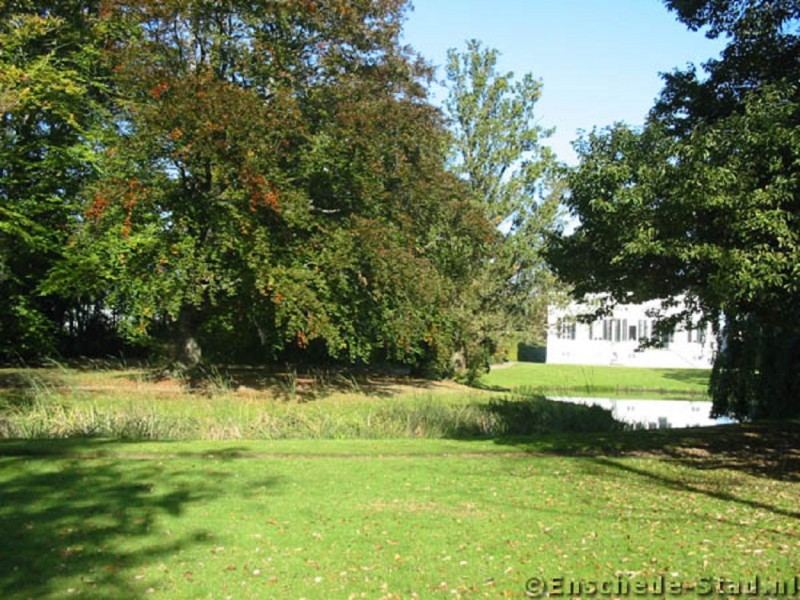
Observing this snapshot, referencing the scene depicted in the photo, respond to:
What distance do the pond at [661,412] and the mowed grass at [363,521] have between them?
976 centimetres

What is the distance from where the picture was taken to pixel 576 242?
10.9m

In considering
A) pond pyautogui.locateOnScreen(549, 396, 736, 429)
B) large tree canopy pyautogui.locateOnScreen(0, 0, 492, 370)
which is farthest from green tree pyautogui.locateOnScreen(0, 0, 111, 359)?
pond pyautogui.locateOnScreen(549, 396, 736, 429)

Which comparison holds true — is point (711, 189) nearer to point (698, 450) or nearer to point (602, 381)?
point (698, 450)

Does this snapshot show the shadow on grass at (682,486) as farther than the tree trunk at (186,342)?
No

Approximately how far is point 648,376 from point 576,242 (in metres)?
27.2

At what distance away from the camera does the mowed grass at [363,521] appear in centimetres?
546

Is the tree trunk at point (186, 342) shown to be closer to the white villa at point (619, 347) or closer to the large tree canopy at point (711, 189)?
the large tree canopy at point (711, 189)

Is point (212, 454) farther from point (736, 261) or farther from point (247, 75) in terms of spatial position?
point (247, 75)

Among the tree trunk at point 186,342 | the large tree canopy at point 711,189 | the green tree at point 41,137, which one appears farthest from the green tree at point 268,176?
the large tree canopy at point 711,189

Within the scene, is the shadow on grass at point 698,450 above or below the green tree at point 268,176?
below

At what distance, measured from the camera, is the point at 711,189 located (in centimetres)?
820

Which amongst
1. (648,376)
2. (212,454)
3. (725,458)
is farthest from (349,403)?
(648,376)

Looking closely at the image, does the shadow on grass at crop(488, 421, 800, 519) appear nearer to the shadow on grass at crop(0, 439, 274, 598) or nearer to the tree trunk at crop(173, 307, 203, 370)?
the shadow on grass at crop(0, 439, 274, 598)

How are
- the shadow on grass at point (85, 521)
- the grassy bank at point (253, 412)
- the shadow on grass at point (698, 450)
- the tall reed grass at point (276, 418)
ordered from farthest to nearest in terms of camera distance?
the grassy bank at point (253, 412) < the tall reed grass at point (276, 418) < the shadow on grass at point (698, 450) < the shadow on grass at point (85, 521)
